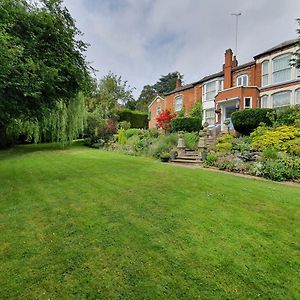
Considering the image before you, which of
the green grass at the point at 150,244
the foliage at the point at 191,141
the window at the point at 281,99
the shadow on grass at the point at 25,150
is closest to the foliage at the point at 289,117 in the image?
the foliage at the point at 191,141

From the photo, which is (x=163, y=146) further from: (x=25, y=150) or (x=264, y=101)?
(x=25, y=150)

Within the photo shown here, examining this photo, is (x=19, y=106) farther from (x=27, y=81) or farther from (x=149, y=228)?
(x=149, y=228)

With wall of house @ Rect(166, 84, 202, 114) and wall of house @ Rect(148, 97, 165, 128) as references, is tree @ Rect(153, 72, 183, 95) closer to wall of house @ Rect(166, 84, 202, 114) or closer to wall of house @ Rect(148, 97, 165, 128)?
wall of house @ Rect(148, 97, 165, 128)

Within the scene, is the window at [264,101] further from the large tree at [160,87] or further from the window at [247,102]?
the large tree at [160,87]

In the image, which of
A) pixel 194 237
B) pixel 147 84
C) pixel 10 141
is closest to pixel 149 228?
pixel 194 237

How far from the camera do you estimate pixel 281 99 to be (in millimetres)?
20047

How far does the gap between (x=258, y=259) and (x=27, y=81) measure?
6.92 m

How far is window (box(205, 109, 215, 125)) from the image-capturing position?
25.0 meters

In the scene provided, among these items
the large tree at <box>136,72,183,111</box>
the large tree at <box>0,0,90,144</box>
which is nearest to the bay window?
the large tree at <box>0,0,90,144</box>

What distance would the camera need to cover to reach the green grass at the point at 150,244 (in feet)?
9.04

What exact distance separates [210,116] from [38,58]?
Answer: 2029 centimetres

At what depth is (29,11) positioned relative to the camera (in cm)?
805


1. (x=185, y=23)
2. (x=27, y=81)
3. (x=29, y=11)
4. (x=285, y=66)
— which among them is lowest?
(x=27, y=81)

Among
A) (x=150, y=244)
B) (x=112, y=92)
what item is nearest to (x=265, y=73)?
(x=150, y=244)
